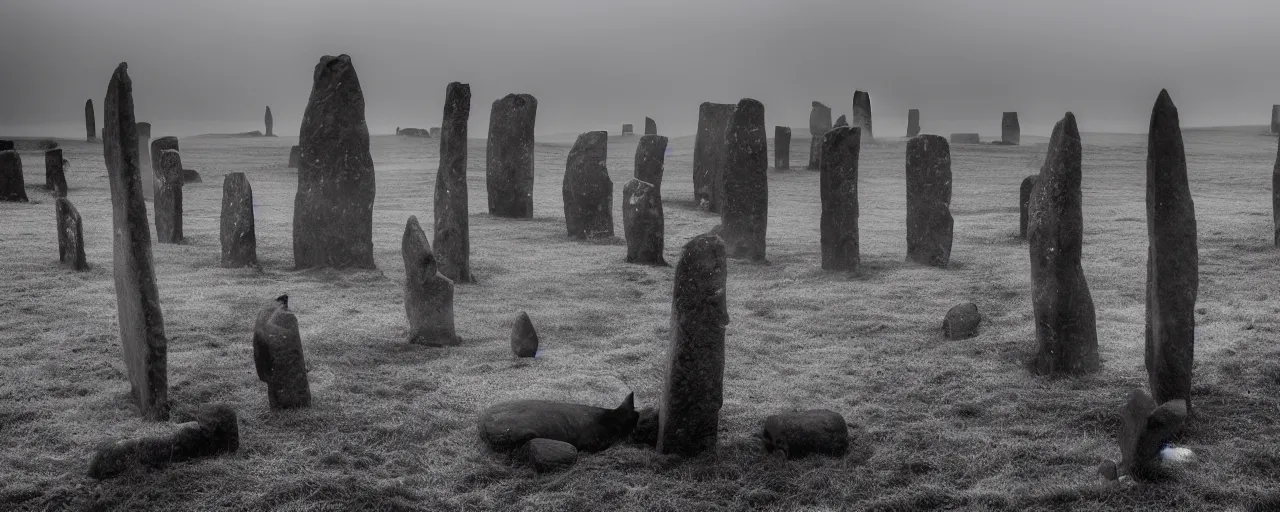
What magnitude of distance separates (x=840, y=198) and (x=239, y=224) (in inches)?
276

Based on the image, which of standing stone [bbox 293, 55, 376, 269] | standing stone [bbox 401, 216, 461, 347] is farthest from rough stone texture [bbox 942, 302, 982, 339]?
standing stone [bbox 293, 55, 376, 269]

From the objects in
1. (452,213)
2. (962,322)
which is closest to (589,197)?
(452,213)

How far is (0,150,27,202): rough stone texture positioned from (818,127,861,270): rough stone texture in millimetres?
14217

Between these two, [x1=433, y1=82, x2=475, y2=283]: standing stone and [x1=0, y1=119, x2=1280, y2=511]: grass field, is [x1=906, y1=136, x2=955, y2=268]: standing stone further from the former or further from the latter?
[x1=433, y1=82, x2=475, y2=283]: standing stone

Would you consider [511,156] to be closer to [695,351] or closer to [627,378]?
[627,378]

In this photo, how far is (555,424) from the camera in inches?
235

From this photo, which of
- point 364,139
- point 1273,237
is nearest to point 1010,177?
point 1273,237

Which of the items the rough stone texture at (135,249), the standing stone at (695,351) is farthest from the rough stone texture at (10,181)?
the standing stone at (695,351)

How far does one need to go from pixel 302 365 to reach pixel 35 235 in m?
9.67

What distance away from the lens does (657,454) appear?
5828mm

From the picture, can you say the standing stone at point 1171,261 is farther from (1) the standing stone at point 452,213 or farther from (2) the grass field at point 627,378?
(1) the standing stone at point 452,213

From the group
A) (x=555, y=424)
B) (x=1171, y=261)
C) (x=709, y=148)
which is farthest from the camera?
(x=709, y=148)

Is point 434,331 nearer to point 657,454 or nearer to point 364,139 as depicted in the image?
point 657,454

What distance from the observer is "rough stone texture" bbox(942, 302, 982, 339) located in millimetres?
8734
